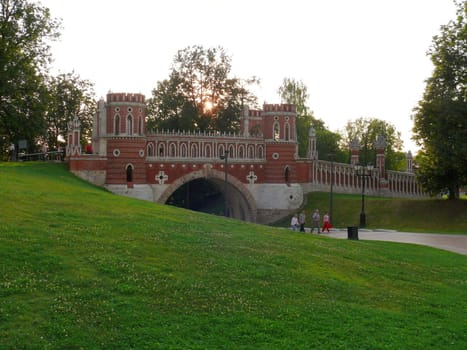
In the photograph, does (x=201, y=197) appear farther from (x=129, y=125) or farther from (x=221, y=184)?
(x=129, y=125)

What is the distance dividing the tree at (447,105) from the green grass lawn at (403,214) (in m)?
2.68

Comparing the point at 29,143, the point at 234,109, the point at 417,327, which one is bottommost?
the point at 417,327

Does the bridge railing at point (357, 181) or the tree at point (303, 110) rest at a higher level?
the tree at point (303, 110)

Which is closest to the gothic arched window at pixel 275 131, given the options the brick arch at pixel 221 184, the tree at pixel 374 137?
the brick arch at pixel 221 184

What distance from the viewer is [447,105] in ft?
127

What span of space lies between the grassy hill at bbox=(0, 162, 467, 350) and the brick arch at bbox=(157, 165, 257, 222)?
2502 cm

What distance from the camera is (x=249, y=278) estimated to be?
13445 mm

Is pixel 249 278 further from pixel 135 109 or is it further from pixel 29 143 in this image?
pixel 29 143

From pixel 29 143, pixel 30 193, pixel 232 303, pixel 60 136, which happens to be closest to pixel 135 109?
pixel 29 143

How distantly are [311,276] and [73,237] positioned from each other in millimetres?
5717

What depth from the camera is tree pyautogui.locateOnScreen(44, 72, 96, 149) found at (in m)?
53.3

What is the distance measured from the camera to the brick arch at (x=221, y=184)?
4377cm

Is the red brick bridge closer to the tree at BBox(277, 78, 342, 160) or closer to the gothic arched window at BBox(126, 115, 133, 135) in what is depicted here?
the gothic arched window at BBox(126, 115, 133, 135)

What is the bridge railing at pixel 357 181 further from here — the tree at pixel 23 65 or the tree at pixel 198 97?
the tree at pixel 23 65
